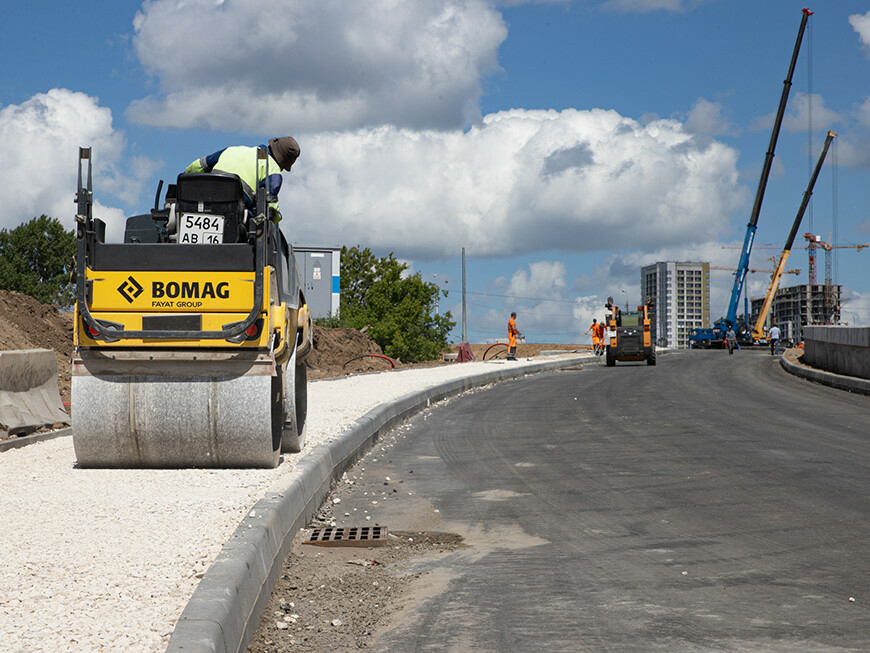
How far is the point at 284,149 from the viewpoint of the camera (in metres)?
9.04

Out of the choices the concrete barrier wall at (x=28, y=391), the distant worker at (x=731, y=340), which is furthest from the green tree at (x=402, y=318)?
the concrete barrier wall at (x=28, y=391)

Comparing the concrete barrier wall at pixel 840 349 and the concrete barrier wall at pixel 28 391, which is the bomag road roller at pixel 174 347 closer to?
the concrete barrier wall at pixel 28 391

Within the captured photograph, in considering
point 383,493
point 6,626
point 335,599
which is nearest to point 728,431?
point 383,493

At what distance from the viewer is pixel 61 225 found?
3302 inches

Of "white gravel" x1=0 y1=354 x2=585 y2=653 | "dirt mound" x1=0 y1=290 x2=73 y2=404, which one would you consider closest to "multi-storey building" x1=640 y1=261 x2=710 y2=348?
"dirt mound" x1=0 y1=290 x2=73 y2=404

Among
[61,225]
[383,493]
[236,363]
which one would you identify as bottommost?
[383,493]

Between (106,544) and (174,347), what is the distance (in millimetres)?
3116

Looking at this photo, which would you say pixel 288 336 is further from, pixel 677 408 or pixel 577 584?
pixel 677 408

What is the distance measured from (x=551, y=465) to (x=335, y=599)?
5.35 m

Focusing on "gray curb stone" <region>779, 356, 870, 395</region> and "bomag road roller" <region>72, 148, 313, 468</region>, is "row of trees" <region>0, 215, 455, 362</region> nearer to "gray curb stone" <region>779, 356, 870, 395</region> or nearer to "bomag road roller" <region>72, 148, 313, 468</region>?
"gray curb stone" <region>779, 356, 870, 395</region>

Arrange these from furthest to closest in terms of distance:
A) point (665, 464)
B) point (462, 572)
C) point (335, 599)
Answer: point (665, 464) < point (462, 572) < point (335, 599)

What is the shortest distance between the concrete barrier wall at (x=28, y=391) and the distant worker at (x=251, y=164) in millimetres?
4027

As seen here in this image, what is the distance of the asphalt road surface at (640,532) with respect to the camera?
4.59 meters

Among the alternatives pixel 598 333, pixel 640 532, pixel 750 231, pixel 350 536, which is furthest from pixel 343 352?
pixel 640 532
